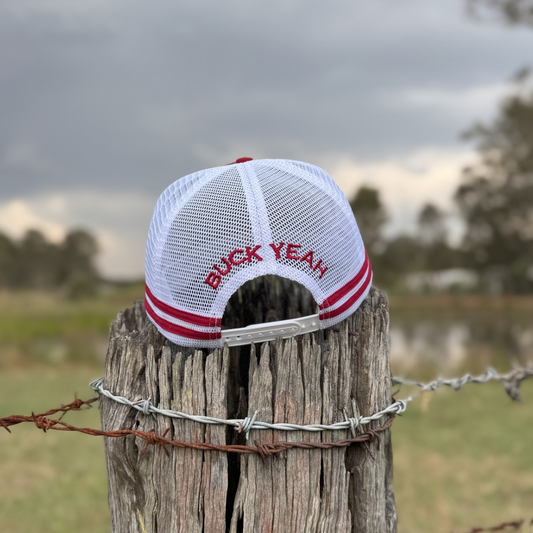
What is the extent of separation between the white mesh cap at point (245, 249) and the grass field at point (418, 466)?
1.08m

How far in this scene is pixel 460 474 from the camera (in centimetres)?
745

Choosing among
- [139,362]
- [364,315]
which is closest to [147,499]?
[139,362]

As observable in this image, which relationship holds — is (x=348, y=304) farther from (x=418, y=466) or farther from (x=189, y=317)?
(x=418, y=466)

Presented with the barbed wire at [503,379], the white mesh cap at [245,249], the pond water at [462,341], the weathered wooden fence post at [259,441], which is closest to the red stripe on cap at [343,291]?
the white mesh cap at [245,249]

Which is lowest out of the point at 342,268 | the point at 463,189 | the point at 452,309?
the point at 342,268

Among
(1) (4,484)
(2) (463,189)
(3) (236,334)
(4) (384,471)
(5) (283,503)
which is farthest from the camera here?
(2) (463,189)

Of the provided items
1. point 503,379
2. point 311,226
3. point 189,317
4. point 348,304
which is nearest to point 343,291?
point 348,304

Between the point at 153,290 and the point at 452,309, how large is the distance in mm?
19695

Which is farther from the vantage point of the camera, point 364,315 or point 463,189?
point 463,189

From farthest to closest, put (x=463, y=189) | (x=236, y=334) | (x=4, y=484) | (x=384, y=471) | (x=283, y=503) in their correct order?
(x=463, y=189), (x=4, y=484), (x=384, y=471), (x=236, y=334), (x=283, y=503)

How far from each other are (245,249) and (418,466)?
670 cm

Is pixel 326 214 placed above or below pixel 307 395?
above

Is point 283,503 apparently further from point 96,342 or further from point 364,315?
point 96,342

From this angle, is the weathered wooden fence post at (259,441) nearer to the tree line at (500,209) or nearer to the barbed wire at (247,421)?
the barbed wire at (247,421)
